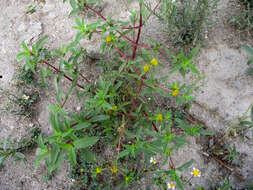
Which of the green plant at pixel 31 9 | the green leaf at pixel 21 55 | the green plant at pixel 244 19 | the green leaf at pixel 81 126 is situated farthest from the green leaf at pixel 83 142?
the green plant at pixel 31 9

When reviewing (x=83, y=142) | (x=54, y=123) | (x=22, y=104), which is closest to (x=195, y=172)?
(x=83, y=142)

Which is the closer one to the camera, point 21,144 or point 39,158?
point 39,158

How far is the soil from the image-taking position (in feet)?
8.21

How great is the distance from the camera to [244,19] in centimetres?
272

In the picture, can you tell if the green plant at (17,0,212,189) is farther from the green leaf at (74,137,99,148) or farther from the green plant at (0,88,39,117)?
the green plant at (0,88,39,117)

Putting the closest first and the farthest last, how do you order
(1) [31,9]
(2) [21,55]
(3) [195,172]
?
(2) [21,55], (3) [195,172], (1) [31,9]

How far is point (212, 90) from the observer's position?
2.70 metres

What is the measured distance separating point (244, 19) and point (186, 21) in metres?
0.81

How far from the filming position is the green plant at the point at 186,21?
247cm

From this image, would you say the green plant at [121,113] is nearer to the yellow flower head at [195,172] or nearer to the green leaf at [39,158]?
the yellow flower head at [195,172]

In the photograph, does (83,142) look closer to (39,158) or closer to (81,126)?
(81,126)

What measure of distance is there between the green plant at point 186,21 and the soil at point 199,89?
21 cm

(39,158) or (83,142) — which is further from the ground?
(83,142)

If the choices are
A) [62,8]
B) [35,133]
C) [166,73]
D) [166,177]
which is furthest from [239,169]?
[62,8]
